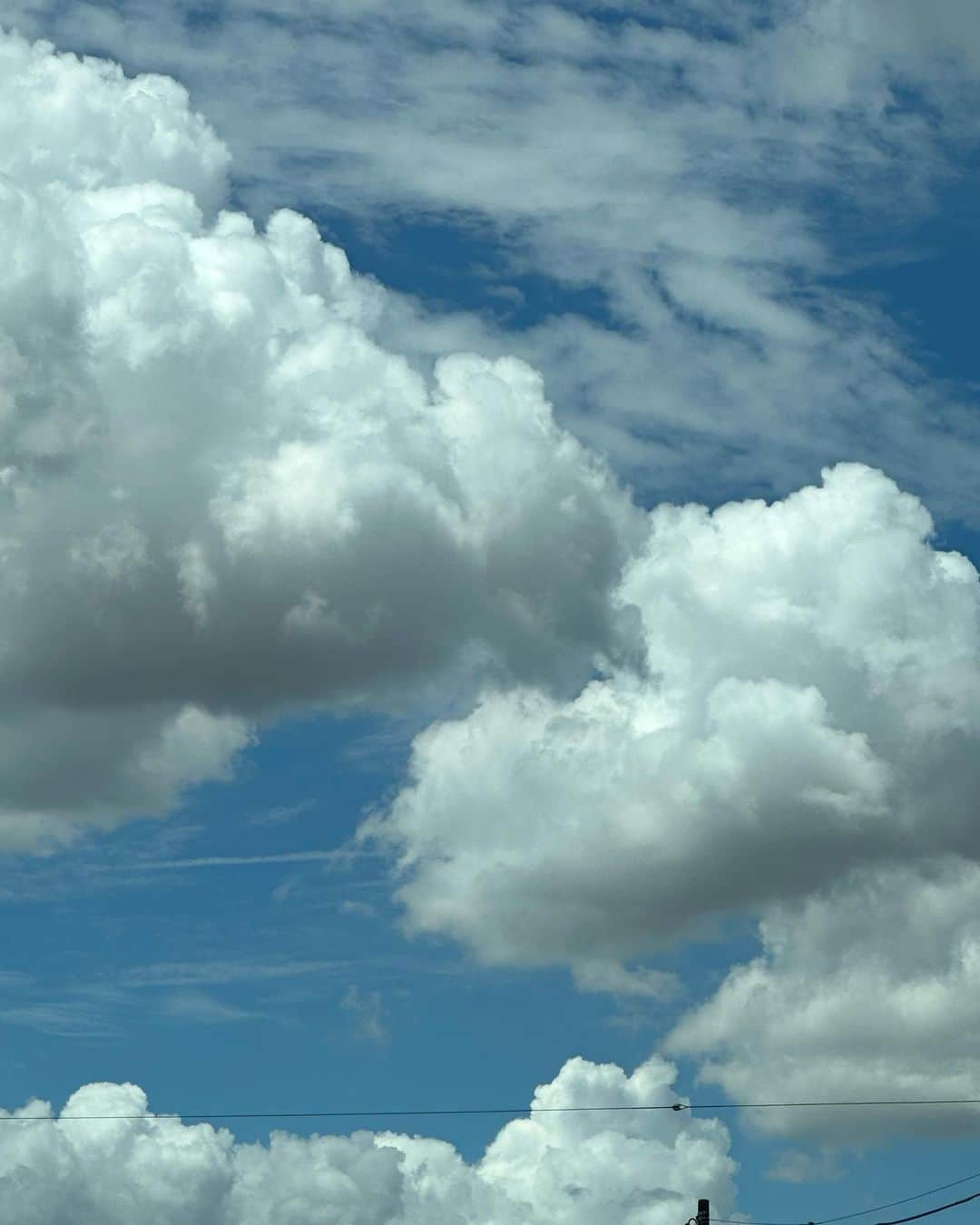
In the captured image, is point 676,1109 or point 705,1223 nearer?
point 676,1109

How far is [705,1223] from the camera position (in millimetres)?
89812

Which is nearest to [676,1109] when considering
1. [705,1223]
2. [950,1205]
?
[705,1223]

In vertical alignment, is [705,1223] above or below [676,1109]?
below

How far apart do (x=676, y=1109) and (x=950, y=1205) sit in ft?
81.7

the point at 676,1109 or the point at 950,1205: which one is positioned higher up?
the point at 676,1109

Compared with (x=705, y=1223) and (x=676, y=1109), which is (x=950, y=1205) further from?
(x=705, y=1223)

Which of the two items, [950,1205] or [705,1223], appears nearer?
[950,1205]

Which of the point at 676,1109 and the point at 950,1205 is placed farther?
the point at 676,1109

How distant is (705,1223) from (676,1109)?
19.3m

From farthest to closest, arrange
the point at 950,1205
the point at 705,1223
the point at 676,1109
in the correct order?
the point at 705,1223
the point at 676,1109
the point at 950,1205

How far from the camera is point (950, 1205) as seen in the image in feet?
231

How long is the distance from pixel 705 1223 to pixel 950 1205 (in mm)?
30448

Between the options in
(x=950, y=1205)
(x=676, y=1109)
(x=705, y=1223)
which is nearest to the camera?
(x=950, y=1205)
